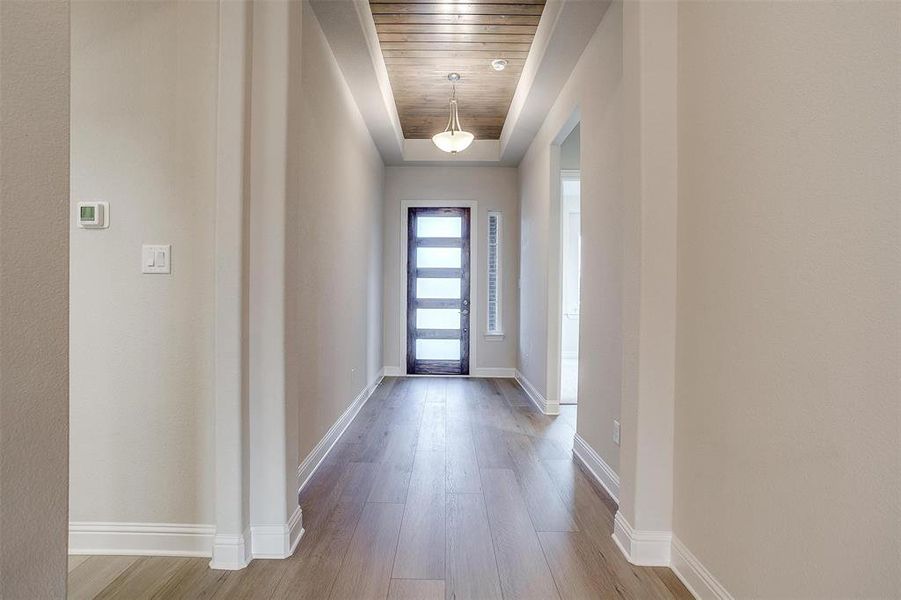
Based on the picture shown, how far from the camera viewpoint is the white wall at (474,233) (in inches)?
233

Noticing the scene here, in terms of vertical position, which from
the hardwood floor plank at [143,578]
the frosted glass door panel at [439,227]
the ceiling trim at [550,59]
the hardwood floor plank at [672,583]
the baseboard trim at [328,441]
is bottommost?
the hardwood floor plank at [672,583]

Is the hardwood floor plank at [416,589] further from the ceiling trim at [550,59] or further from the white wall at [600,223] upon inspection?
the ceiling trim at [550,59]

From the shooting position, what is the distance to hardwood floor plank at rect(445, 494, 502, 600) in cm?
165

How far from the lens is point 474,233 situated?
5.93 m

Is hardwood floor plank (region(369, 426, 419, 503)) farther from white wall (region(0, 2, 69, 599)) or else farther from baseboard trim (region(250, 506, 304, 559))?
white wall (region(0, 2, 69, 599))

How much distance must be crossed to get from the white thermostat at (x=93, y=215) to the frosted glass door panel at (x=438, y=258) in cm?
426

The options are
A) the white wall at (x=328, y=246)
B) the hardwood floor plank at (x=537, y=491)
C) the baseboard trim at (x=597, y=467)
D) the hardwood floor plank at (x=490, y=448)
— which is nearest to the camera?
the hardwood floor plank at (x=537, y=491)

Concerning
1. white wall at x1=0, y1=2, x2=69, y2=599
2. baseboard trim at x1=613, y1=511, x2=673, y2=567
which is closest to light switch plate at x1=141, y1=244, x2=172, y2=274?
white wall at x1=0, y1=2, x2=69, y2=599

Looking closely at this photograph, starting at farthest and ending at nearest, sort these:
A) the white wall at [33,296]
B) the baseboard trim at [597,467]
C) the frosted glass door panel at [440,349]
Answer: the frosted glass door panel at [440,349]
the baseboard trim at [597,467]
the white wall at [33,296]

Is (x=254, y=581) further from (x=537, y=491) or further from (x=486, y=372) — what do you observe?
(x=486, y=372)

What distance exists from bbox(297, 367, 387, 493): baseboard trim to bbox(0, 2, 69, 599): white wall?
1322mm

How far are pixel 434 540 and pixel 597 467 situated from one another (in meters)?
1.16

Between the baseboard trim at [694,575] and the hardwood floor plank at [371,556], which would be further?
the hardwood floor plank at [371,556]

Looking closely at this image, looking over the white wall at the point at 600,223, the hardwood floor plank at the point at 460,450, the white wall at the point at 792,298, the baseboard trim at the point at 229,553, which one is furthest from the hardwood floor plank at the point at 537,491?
the baseboard trim at the point at 229,553
